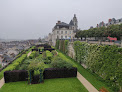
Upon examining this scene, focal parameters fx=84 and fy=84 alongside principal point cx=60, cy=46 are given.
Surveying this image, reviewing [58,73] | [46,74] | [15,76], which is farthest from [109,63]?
[15,76]

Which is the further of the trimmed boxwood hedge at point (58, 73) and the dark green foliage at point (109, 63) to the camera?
the trimmed boxwood hedge at point (58, 73)

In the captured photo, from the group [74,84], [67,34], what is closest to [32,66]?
[74,84]

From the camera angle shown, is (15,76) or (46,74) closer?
(15,76)

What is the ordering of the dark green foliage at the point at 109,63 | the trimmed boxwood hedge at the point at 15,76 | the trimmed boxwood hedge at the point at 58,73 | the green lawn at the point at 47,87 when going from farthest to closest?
1. the trimmed boxwood hedge at the point at 58,73
2. the trimmed boxwood hedge at the point at 15,76
3. the green lawn at the point at 47,87
4. the dark green foliage at the point at 109,63

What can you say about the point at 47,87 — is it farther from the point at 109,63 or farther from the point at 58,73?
the point at 109,63

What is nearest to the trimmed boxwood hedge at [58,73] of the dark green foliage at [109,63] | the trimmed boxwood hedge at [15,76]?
the trimmed boxwood hedge at [15,76]

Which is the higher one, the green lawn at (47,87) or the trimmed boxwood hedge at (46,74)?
the trimmed boxwood hedge at (46,74)

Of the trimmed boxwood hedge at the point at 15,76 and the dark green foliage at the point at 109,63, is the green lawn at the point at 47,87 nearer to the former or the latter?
the trimmed boxwood hedge at the point at 15,76

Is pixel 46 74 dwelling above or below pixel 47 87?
above

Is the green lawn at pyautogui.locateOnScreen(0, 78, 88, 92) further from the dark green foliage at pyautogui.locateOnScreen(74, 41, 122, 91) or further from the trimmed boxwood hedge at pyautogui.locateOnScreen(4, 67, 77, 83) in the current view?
the dark green foliage at pyautogui.locateOnScreen(74, 41, 122, 91)

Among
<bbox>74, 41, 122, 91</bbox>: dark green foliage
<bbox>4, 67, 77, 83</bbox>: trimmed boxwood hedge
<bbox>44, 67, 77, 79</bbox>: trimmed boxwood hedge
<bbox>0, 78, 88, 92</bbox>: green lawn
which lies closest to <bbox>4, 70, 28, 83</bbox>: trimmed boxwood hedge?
<bbox>4, 67, 77, 83</bbox>: trimmed boxwood hedge

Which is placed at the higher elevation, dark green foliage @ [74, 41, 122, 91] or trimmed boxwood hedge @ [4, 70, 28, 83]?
dark green foliage @ [74, 41, 122, 91]

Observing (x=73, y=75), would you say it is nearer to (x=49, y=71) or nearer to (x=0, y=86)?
(x=49, y=71)

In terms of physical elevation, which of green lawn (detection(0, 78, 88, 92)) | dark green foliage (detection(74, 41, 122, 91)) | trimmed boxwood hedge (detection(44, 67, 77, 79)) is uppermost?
dark green foliage (detection(74, 41, 122, 91))
